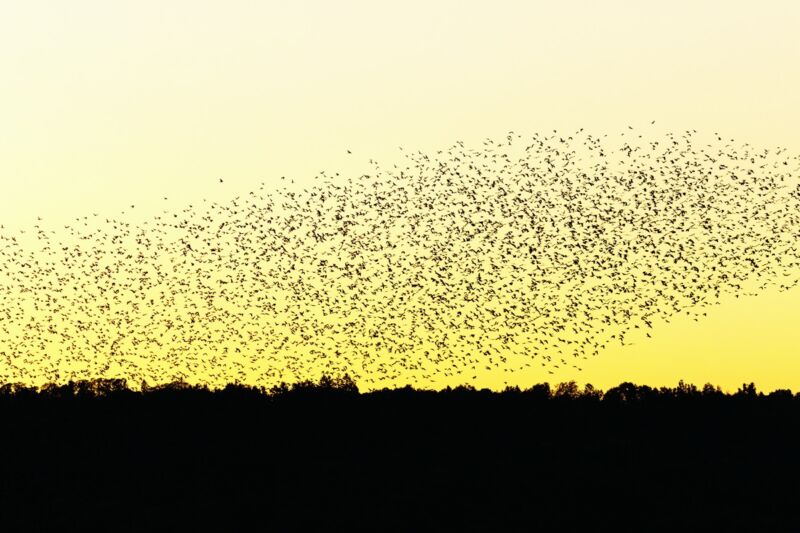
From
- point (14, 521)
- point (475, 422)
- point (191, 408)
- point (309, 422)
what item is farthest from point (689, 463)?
point (14, 521)

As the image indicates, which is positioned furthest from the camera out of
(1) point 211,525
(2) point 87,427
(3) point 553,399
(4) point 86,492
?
(3) point 553,399

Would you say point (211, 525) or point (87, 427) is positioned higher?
point (87, 427)

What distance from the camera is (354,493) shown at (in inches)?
2376

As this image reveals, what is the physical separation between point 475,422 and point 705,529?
1449cm

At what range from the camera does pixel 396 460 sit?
2544 inches

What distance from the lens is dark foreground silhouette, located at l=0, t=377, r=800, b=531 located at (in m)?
56.9

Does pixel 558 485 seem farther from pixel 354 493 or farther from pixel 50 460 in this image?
pixel 50 460

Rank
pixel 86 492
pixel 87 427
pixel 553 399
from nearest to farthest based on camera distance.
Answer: pixel 86 492 → pixel 87 427 → pixel 553 399

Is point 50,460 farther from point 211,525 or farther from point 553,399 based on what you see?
point 553,399

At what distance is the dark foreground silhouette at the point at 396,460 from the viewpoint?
56906 millimetres

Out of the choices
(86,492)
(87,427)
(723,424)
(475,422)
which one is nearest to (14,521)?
(86,492)

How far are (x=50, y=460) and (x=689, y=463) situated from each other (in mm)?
24536

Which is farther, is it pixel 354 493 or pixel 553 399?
pixel 553 399

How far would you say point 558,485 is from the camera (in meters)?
61.1
